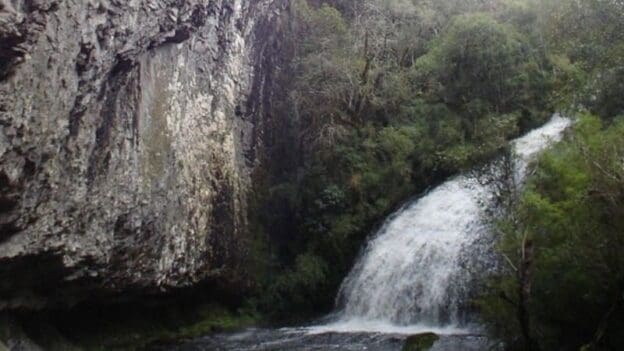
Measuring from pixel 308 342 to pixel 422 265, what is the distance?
3.87 m

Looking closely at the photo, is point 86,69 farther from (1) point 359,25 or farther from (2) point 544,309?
(1) point 359,25

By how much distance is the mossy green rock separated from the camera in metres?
12.8

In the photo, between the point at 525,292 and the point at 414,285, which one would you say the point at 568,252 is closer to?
the point at 525,292

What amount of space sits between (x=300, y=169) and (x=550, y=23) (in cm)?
1027

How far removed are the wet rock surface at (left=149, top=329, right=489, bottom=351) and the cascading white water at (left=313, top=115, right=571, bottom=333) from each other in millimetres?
944

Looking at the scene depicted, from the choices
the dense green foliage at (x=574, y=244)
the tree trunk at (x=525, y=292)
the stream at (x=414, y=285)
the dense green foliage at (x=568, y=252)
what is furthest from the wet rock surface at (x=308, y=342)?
the tree trunk at (x=525, y=292)

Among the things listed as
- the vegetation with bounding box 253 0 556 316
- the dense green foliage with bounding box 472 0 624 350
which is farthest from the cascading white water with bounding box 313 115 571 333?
the dense green foliage with bounding box 472 0 624 350

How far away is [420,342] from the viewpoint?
→ 13.0 meters

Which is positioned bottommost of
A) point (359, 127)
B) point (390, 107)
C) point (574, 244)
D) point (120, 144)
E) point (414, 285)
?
point (414, 285)

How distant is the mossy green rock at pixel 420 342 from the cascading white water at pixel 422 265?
6.12 ft

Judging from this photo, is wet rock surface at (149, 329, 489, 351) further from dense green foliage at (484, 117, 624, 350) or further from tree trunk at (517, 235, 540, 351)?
tree trunk at (517, 235, 540, 351)

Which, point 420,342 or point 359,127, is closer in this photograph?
point 420,342

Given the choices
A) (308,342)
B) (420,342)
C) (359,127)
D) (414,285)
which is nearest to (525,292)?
(420,342)

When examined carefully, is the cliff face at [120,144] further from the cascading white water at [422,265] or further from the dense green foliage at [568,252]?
the dense green foliage at [568,252]
